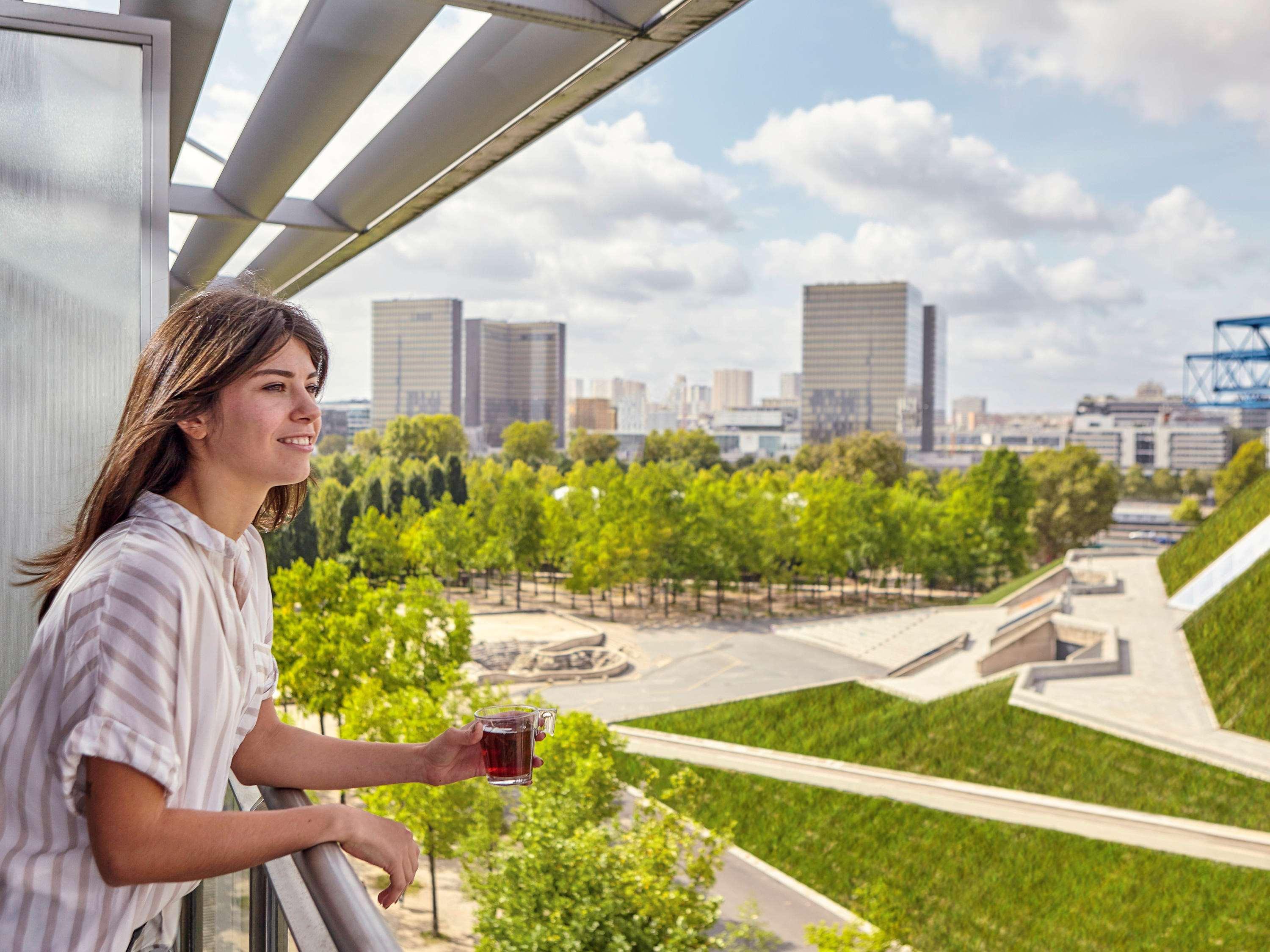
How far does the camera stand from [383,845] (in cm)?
110

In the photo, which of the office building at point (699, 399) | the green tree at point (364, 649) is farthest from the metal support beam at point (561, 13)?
the office building at point (699, 399)

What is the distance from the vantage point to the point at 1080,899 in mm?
10039

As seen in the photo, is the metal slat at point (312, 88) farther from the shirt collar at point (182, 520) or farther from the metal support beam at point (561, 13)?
the shirt collar at point (182, 520)

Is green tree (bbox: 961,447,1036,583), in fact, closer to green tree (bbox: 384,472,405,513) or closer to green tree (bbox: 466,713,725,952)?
green tree (bbox: 384,472,405,513)

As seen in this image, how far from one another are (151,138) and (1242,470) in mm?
51452

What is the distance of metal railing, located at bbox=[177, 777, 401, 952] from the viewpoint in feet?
2.92

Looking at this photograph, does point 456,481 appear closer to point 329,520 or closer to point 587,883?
point 329,520

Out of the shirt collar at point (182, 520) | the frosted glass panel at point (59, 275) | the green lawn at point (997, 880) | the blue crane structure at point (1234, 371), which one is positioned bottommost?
the green lawn at point (997, 880)

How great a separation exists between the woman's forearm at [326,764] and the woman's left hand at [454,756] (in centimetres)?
1

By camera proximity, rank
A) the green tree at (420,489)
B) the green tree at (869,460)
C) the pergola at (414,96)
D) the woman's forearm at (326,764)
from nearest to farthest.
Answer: the woman's forearm at (326,764)
the pergola at (414,96)
the green tree at (420,489)
the green tree at (869,460)

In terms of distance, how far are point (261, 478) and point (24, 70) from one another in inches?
51.8

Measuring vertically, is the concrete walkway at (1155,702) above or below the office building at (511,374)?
below

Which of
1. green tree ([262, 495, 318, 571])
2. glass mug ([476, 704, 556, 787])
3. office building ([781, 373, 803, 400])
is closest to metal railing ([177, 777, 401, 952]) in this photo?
glass mug ([476, 704, 556, 787])

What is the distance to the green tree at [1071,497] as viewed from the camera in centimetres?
3688
